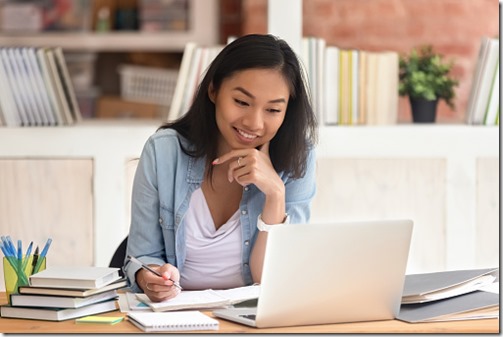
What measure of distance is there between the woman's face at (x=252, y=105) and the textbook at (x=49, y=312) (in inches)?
22.3

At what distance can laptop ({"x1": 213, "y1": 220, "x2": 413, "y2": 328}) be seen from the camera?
172 cm

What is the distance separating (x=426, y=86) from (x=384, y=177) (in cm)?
43

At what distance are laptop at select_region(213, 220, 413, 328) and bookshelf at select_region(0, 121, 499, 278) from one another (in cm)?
171

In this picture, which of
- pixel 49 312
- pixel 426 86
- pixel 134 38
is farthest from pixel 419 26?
pixel 49 312

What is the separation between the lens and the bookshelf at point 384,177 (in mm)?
3496

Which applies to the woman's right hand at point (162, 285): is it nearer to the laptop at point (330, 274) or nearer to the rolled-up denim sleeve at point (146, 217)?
the laptop at point (330, 274)

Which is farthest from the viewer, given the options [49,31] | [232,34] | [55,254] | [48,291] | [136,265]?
[49,31]

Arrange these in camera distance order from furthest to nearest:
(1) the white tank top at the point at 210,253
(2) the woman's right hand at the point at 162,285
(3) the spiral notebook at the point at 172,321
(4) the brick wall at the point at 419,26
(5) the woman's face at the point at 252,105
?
(4) the brick wall at the point at 419,26 < (1) the white tank top at the point at 210,253 < (5) the woman's face at the point at 252,105 < (2) the woman's right hand at the point at 162,285 < (3) the spiral notebook at the point at 172,321

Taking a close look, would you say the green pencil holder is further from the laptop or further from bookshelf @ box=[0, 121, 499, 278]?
bookshelf @ box=[0, 121, 499, 278]

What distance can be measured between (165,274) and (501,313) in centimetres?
66

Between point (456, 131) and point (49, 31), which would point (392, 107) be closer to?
point (456, 131)

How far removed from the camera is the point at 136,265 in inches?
84.1

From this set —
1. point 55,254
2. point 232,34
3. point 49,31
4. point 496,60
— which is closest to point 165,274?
point 55,254

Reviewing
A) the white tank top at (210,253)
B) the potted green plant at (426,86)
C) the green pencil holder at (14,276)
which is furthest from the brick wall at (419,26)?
the green pencil holder at (14,276)
